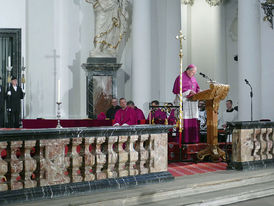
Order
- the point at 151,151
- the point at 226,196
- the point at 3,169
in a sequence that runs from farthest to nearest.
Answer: the point at 151,151 < the point at 226,196 < the point at 3,169

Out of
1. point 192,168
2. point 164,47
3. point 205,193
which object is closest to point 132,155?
point 205,193

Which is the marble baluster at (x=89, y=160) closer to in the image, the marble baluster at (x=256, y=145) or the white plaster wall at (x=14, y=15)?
the marble baluster at (x=256, y=145)

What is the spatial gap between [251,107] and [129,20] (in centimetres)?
567

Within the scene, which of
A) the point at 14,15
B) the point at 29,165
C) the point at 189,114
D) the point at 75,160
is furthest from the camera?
the point at 14,15

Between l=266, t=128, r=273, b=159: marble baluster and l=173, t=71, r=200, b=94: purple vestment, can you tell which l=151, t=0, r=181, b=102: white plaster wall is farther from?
l=266, t=128, r=273, b=159: marble baluster

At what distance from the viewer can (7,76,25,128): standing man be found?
12.9 metres

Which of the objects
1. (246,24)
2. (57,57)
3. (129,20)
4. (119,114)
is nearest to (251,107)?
(246,24)

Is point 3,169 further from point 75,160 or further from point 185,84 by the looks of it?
point 185,84

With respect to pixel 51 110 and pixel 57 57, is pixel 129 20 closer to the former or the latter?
pixel 57 57

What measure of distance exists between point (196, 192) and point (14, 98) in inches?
328

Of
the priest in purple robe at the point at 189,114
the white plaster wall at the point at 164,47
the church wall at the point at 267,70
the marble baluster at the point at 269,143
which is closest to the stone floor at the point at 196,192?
the marble baluster at the point at 269,143

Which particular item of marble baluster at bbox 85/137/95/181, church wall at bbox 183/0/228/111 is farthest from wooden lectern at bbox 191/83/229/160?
church wall at bbox 183/0/228/111

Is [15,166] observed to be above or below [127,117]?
below

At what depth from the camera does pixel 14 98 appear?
12922 millimetres
